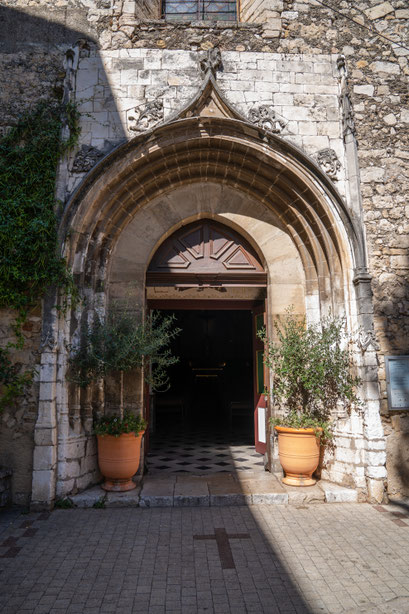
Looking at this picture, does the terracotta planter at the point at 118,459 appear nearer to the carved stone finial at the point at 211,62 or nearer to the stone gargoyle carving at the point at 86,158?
the stone gargoyle carving at the point at 86,158

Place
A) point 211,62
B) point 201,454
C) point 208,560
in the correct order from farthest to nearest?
point 201,454 < point 211,62 < point 208,560

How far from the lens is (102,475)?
16.9ft

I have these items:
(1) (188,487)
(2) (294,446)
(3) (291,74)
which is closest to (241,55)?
(3) (291,74)

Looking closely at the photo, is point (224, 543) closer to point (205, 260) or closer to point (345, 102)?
point (205, 260)

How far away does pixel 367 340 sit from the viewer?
16.2 feet

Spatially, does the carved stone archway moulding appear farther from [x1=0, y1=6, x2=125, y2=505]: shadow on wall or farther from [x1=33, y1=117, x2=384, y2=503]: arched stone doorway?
[x1=0, y1=6, x2=125, y2=505]: shadow on wall

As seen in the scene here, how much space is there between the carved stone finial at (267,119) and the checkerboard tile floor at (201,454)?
15.1 feet

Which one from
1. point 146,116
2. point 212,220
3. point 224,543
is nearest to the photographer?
point 224,543

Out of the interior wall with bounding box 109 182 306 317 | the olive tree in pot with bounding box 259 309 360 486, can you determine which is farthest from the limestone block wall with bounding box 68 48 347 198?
the olive tree in pot with bounding box 259 309 360 486

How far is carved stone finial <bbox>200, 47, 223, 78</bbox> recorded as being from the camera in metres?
5.55

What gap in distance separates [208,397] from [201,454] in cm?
754

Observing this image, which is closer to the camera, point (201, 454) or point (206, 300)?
point (206, 300)

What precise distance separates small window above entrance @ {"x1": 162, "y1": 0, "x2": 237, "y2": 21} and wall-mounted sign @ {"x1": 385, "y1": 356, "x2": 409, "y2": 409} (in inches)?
225

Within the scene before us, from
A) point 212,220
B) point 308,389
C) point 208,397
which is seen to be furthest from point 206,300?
point 208,397
